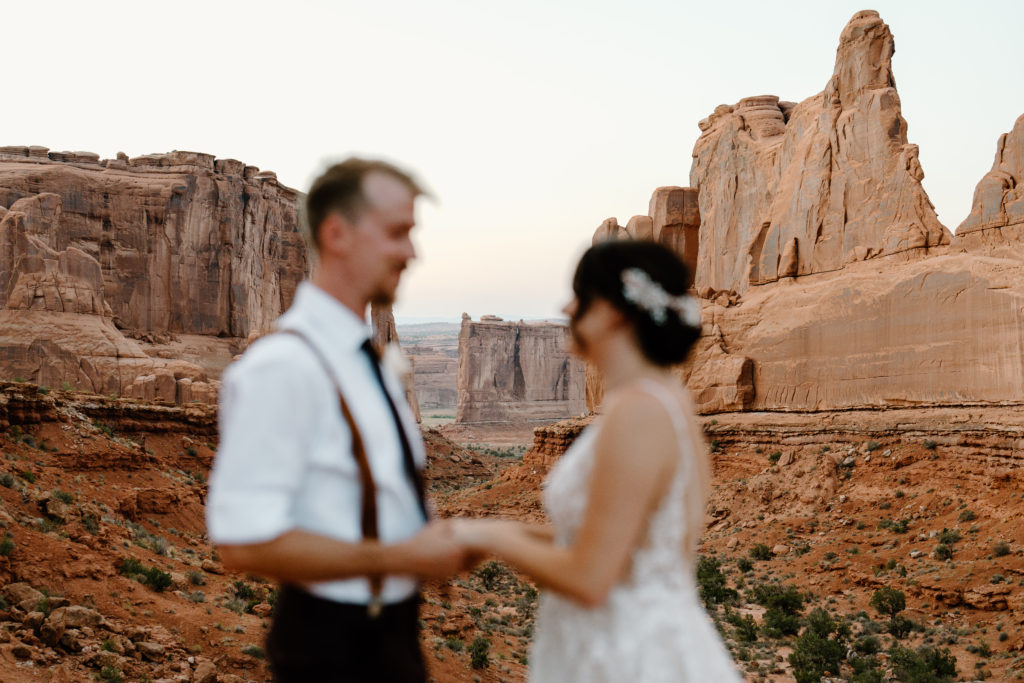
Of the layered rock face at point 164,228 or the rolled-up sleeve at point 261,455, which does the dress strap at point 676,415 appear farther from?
the layered rock face at point 164,228

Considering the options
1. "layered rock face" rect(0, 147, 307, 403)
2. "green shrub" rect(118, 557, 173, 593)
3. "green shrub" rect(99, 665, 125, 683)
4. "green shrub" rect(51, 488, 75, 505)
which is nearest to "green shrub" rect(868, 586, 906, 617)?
"green shrub" rect(118, 557, 173, 593)

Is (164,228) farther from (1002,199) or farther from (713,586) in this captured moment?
(1002,199)

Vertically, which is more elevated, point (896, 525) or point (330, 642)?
point (330, 642)

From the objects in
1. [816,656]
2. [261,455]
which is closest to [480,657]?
[816,656]

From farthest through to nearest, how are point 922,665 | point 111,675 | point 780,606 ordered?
point 780,606 → point 922,665 → point 111,675

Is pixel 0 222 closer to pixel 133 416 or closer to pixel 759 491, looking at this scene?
pixel 133 416

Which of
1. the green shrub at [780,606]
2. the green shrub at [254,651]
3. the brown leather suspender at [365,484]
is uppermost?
the brown leather suspender at [365,484]

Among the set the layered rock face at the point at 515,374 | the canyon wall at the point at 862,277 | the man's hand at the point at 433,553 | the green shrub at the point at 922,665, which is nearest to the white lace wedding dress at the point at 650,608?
the man's hand at the point at 433,553

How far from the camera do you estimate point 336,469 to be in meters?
1.74

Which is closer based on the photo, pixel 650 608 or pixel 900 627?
pixel 650 608

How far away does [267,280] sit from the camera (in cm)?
5600

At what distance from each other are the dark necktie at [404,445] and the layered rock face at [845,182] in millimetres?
25768

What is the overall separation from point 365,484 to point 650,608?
71 cm

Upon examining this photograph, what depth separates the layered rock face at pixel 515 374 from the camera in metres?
94.6
